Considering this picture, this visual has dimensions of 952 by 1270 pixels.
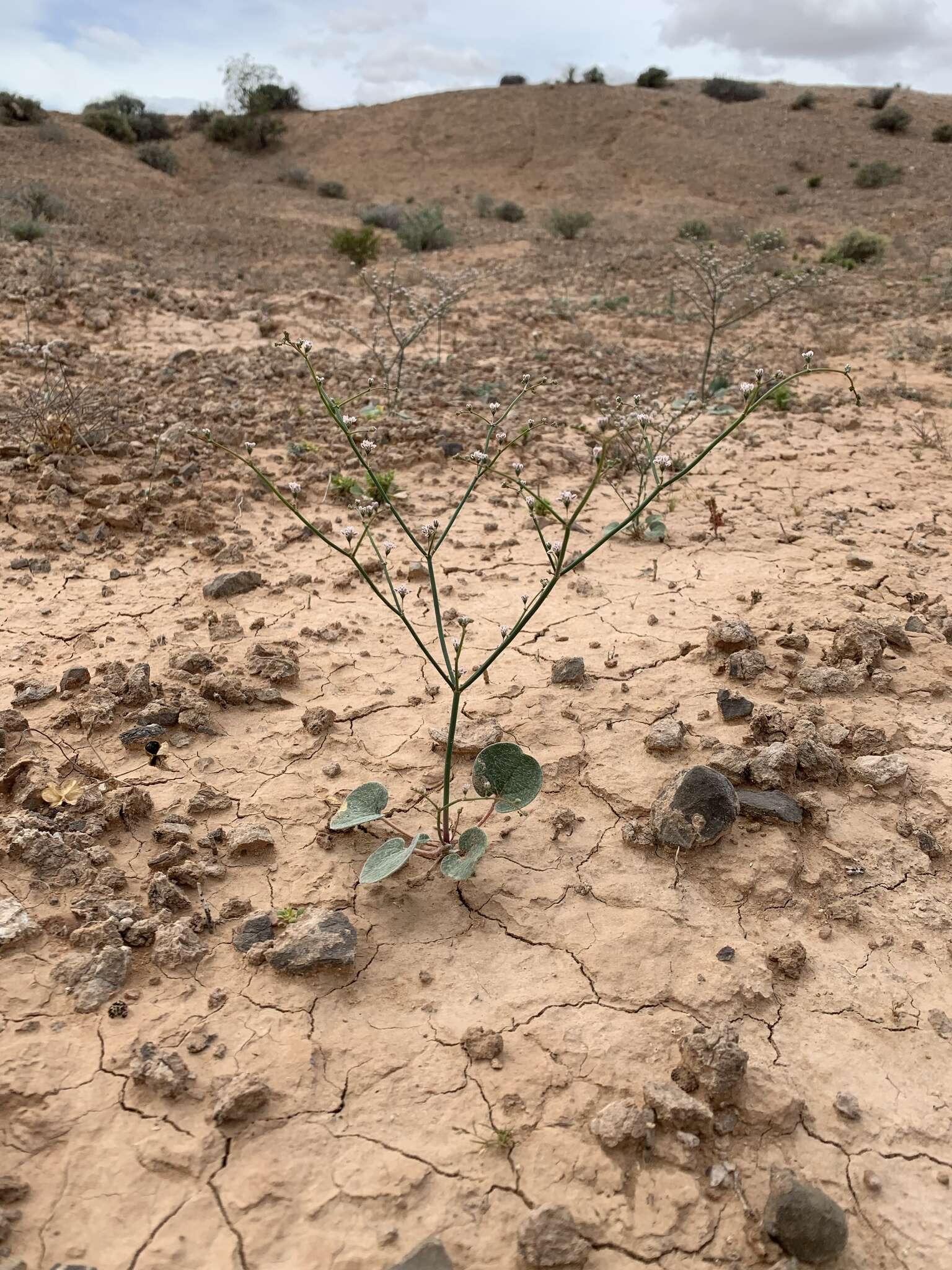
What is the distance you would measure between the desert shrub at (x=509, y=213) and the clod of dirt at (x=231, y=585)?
662 inches

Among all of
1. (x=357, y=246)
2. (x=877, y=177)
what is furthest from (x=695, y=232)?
(x=877, y=177)

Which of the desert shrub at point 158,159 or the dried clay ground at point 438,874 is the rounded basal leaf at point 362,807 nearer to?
the dried clay ground at point 438,874

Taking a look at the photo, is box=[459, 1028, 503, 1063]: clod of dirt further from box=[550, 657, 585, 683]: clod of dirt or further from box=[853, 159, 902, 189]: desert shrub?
box=[853, 159, 902, 189]: desert shrub

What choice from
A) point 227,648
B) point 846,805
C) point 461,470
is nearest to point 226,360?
point 461,470

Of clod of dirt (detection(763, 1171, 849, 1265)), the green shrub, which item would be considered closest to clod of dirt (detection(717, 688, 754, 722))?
clod of dirt (detection(763, 1171, 849, 1265))

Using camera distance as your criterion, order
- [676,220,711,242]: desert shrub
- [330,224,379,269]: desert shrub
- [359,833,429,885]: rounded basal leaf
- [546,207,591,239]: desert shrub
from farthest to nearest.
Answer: [546,207,591,239]: desert shrub < [676,220,711,242]: desert shrub < [330,224,379,269]: desert shrub < [359,833,429,885]: rounded basal leaf

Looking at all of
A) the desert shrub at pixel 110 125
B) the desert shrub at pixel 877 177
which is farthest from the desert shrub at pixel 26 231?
the desert shrub at pixel 877 177

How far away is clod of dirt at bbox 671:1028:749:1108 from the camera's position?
1595 millimetres

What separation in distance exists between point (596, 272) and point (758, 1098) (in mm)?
10312

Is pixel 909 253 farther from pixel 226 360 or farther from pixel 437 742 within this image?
pixel 437 742

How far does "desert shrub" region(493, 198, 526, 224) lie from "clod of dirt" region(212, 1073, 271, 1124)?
19.0 m

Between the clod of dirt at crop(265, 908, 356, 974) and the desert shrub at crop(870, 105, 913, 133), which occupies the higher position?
the desert shrub at crop(870, 105, 913, 133)

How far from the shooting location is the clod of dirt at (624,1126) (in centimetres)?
152

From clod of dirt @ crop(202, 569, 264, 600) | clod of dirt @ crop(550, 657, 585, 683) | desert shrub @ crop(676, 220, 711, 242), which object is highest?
desert shrub @ crop(676, 220, 711, 242)
